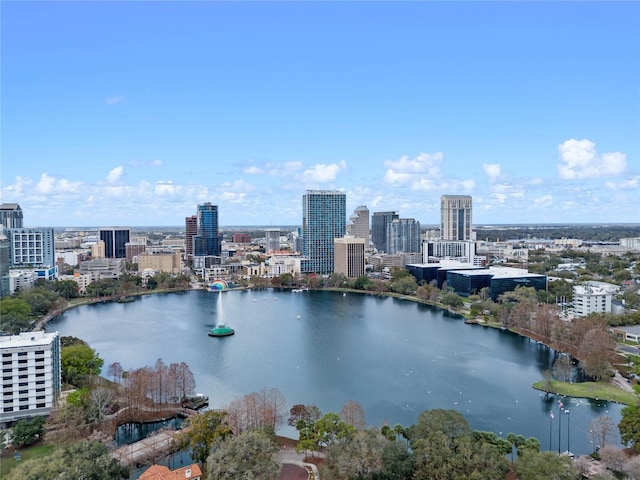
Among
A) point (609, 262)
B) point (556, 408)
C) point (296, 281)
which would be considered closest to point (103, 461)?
point (556, 408)

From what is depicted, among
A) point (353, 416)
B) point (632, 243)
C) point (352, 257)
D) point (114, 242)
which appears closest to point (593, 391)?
point (353, 416)

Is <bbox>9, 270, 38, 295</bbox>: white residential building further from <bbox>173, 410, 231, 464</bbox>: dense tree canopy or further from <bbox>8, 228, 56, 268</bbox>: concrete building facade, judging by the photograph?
<bbox>173, 410, 231, 464</bbox>: dense tree canopy

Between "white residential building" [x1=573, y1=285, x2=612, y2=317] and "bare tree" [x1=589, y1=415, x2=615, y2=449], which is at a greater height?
"white residential building" [x1=573, y1=285, x2=612, y2=317]

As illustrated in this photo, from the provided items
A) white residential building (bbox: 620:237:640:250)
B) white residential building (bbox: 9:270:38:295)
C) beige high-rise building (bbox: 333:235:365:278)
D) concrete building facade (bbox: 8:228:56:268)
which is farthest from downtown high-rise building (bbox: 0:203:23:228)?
white residential building (bbox: 620:237:640:250)

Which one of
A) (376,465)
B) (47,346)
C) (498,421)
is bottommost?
(498,421)

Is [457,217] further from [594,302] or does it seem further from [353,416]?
[353,416]

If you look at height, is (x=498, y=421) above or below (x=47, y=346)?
below

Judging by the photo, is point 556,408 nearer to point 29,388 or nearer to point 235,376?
point 235,376
